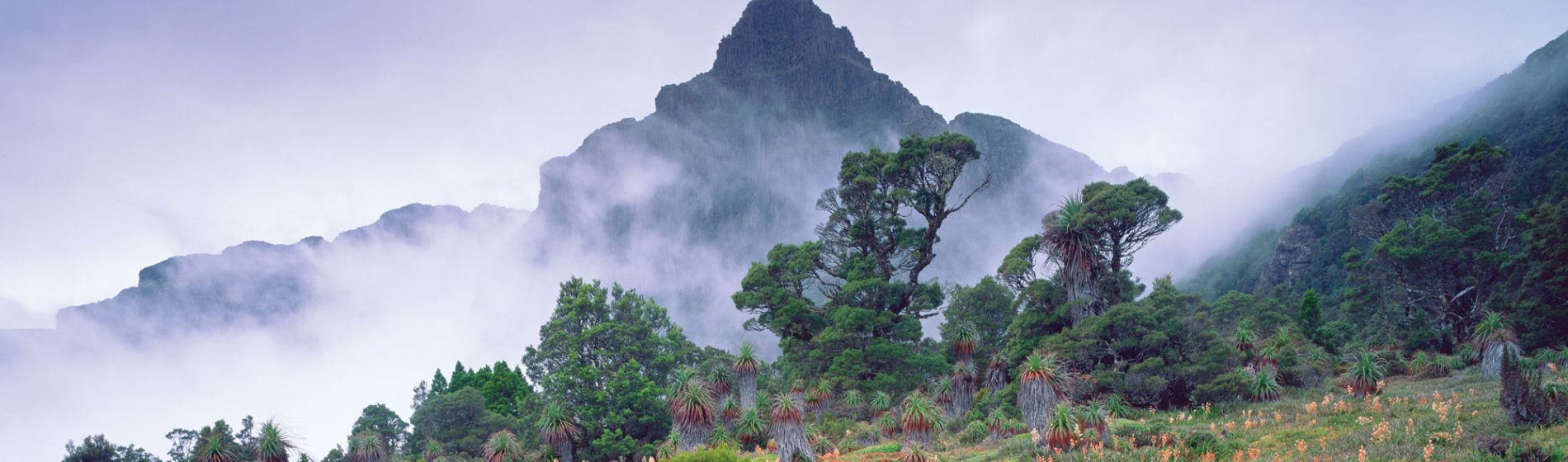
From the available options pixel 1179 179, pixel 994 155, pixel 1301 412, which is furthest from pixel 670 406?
pixel 1179 179

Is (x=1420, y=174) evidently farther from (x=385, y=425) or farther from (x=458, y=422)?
(x=385, y=425)

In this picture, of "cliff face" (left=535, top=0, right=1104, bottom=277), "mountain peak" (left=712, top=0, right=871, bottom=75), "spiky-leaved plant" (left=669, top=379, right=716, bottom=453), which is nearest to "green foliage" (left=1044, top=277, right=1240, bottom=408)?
"spiky-leaved plant" (left=669, top=379, right=716, bottom=453)

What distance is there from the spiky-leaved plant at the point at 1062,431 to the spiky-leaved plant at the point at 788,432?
20.4 ft

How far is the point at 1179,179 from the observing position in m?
197

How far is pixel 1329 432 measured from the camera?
15.8 m

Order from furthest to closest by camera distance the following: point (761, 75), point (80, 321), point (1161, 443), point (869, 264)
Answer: point (761, 75) < point (80, 321) < point (869, 264) < point (1161, 443)

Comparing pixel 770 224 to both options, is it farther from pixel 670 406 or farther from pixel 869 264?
pixel 670 406

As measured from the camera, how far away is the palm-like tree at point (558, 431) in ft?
98.8

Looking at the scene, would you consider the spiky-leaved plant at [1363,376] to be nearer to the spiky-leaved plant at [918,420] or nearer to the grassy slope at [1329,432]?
the grassy slope at [1329,432]

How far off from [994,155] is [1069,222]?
157m

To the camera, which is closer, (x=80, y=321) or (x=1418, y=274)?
(x=1418, y=274)

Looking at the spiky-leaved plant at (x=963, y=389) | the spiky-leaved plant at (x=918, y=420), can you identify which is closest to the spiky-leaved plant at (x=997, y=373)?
the spiky-leaved plant at (x=963, y=389)

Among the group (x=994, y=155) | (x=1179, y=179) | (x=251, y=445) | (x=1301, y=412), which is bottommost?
(x=1301, y=412)

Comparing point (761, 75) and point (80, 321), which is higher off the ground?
point (761, 75)
